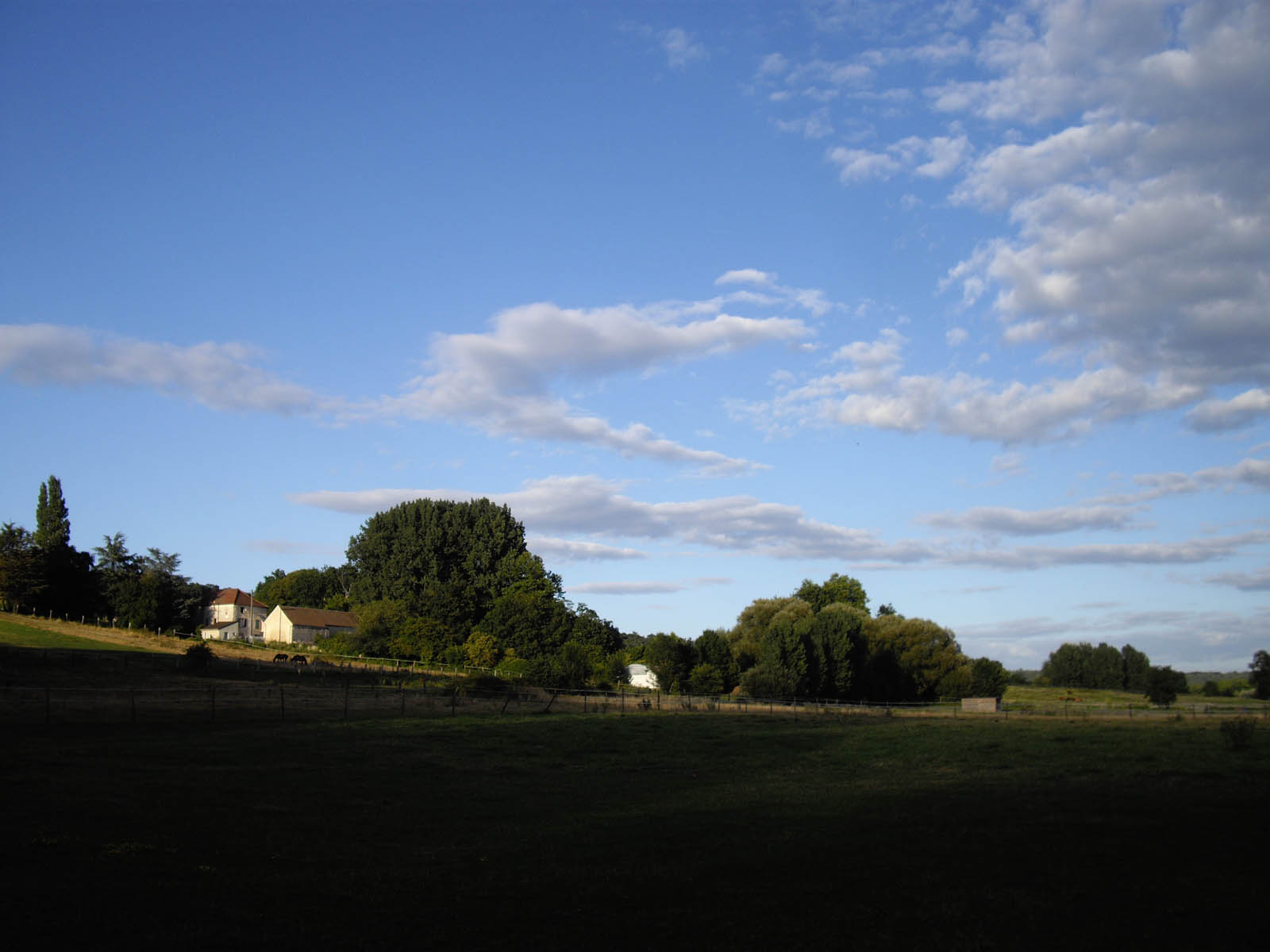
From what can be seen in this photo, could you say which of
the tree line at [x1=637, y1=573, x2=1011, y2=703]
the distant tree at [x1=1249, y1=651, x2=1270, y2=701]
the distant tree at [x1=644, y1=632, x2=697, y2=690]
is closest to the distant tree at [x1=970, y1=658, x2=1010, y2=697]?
the tree line at [x1=637, y1=573, x2=1011, y2=703]

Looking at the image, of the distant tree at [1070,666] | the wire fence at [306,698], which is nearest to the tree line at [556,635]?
the wire fence at [306,698]

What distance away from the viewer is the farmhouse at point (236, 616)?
425ft

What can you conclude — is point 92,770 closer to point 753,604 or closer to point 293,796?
point 293,796

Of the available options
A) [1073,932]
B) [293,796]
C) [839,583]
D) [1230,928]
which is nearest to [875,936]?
[1073,932]

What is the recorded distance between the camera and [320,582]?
152000mm

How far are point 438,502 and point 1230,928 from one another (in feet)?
376

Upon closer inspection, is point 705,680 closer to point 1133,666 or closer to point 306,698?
point 306,698

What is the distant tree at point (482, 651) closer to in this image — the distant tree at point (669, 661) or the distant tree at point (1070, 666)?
the distant tree at point (669, 661)

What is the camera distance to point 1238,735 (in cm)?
3709

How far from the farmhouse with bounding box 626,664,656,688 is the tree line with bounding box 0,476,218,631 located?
182ft

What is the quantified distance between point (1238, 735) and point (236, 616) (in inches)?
4992

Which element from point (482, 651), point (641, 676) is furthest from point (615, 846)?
point (641, 676)

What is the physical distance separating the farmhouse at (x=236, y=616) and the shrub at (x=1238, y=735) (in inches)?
4701

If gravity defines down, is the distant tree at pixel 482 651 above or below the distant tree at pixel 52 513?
below
